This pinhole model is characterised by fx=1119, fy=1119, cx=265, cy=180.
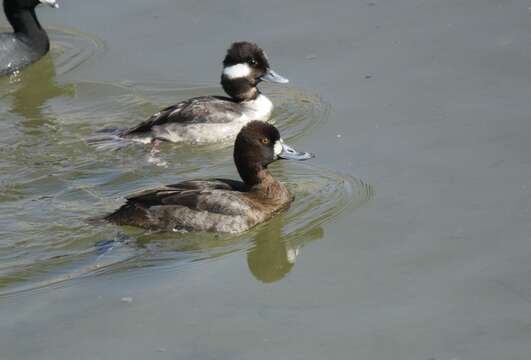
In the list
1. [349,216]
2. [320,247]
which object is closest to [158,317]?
[320,247]

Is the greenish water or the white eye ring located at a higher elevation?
the white eye ring

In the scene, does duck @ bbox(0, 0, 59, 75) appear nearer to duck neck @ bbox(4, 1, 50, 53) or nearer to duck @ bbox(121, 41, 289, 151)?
duck neck @ bbox(4, 1, 50, 53)

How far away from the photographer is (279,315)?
27.5ft

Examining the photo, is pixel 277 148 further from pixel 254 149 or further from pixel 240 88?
pixel 240 88

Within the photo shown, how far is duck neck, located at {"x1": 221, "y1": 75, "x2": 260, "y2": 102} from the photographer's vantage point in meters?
13.3

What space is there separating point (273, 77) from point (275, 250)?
12.6 ft

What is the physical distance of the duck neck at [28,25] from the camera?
612 inches

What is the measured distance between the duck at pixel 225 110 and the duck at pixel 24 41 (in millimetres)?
3334

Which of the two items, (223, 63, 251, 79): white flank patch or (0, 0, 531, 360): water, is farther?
(223, 63, 251, 79): white flank patch

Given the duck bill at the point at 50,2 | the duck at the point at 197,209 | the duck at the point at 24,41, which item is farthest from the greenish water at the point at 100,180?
the duck bill at the point at 50,2

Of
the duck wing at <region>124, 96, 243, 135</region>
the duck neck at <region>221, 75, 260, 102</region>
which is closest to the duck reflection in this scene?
the duck wing at <region>124, 96, 243, 135</region>

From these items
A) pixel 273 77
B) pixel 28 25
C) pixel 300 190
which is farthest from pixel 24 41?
pixel 300 190

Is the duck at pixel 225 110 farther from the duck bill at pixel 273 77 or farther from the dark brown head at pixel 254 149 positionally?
the dark brown head at pixel 254 149

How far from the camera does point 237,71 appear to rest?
13.2 meters
